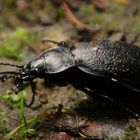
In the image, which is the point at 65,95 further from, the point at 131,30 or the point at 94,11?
the point at 94,11

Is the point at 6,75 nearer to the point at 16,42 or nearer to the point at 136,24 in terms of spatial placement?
the point at 16,42

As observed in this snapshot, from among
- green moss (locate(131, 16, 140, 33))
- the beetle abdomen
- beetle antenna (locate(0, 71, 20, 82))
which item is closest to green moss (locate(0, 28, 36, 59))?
beetle antenna (locate(0, 71, 20, 82))

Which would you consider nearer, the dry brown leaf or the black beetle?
the black beetle

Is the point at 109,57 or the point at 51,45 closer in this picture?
the point at 109,57

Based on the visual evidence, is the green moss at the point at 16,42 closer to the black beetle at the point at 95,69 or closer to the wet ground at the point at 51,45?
the wet ground at the point at 51,45

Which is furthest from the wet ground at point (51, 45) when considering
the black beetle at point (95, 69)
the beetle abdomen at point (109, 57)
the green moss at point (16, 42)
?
the beetle abdomen at point (109, 57)

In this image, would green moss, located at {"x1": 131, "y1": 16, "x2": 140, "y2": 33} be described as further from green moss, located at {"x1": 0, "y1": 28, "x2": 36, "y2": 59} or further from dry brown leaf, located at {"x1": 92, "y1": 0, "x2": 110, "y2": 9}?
green moss, located at {"x1": 0, "y1": 28, "x2": 36, "y2": 59}

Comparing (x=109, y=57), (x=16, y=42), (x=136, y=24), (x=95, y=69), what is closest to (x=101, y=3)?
(x=136, y=24)
